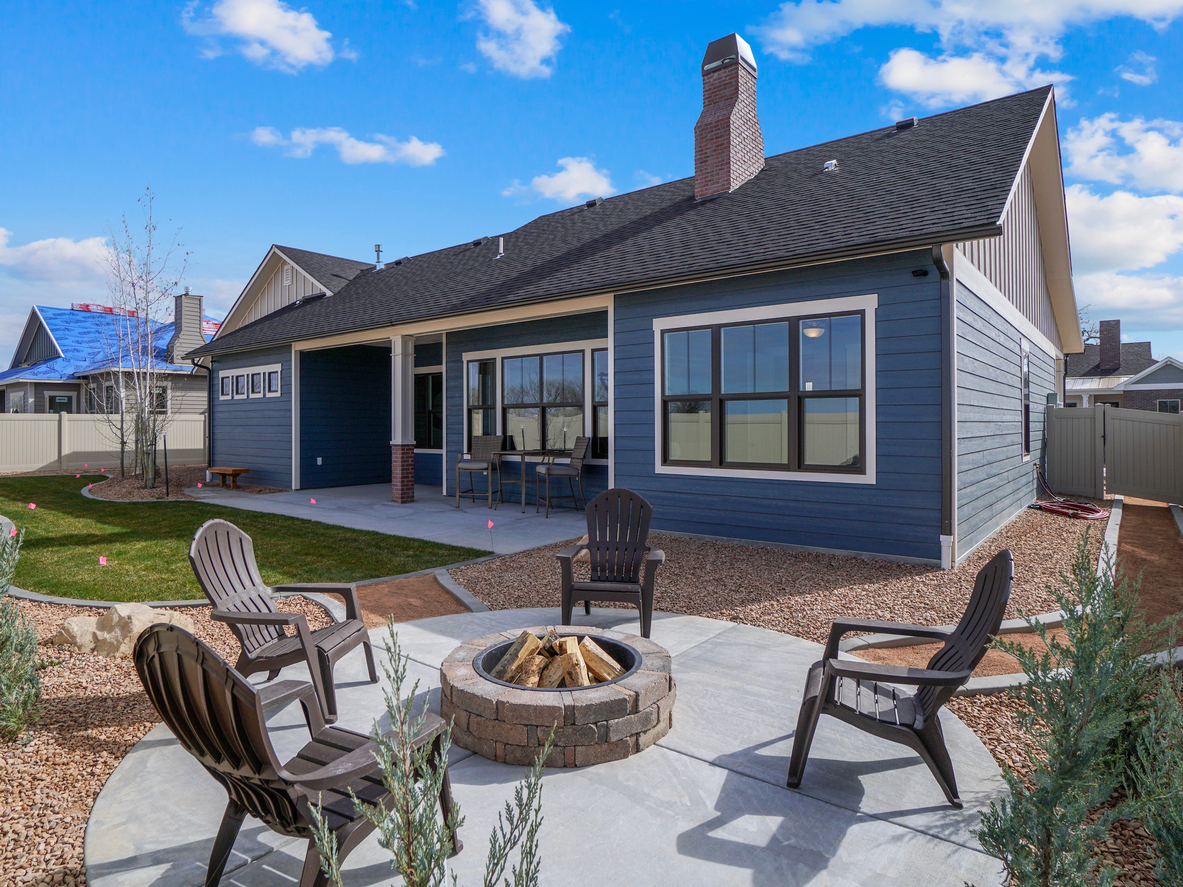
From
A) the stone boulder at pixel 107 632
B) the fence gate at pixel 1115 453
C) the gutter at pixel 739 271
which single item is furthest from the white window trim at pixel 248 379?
the fence gate at pixel 1115 453

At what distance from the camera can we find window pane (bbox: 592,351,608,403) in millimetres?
10305

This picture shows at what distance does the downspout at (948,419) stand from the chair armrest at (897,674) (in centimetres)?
424

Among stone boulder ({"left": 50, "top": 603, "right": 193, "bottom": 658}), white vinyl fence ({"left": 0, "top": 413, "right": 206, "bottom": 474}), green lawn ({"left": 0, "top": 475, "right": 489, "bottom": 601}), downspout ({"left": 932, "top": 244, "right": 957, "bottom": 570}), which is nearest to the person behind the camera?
stone boulder ({"left": 50, "top": 603, "right": 193, "bottom": 658})

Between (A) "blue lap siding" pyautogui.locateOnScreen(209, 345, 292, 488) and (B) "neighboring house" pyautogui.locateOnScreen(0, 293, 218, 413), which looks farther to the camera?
(B) "neighboring house" pyautogui.locateOnScreen(0, 293, 218, 413)

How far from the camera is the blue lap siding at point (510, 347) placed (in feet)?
34.1

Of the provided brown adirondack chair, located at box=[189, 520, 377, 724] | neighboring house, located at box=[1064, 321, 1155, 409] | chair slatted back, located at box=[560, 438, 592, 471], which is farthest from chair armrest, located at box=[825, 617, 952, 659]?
neighboring house, located at box=[1064, 321, 1155, 409]

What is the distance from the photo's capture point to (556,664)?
309 centimetres

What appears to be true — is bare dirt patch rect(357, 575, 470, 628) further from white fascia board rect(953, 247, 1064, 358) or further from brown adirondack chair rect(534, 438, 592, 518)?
white fascia board rect(953, 247, 1064, 358)

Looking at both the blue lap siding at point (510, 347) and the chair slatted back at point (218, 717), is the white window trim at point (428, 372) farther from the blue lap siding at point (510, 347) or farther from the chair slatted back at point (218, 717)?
the chair slatted back at point (218, 717)

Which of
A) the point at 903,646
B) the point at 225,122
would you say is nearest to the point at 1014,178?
the point at 903,646

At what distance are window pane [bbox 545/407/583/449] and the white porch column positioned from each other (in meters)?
2.50

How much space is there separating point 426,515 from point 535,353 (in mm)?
3220

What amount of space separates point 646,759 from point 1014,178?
6.92 m

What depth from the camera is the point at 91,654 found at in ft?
13.7
